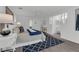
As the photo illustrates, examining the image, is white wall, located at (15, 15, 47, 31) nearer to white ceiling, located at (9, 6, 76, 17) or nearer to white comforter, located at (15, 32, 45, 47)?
white ceiling, located at (9, 6, 76, 17)

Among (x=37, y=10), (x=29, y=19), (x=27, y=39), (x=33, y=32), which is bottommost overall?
(x=27, y=39)

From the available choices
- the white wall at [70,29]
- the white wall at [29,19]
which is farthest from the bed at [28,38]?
the white wall at [70,29]

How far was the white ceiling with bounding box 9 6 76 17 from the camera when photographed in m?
2.35

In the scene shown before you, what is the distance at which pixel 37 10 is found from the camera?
2.43 meters

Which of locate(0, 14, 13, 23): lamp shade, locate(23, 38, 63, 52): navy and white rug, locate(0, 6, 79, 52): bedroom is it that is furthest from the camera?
locate(23, 38, 63, 52): navy and white rug

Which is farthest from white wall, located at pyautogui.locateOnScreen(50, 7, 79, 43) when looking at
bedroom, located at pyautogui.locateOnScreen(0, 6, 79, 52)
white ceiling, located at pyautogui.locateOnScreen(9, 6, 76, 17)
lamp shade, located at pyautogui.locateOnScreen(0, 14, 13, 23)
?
lamp shade, located at pyautogui.locateOnScreen(0, 14, 13, 23)

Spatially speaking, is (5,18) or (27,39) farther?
(27,39)

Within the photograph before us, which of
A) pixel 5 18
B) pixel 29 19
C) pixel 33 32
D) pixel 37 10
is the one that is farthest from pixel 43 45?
pixel 5 18

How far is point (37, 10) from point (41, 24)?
32 cm

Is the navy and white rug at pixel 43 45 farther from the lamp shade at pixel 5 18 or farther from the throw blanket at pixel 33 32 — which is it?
the lamp shade at pixel 5 18

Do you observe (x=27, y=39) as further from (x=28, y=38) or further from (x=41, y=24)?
(x=41, y=24)
